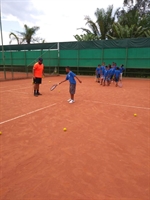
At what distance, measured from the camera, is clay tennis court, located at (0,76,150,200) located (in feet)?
8.16

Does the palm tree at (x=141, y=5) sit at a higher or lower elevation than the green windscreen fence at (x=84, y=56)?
higher

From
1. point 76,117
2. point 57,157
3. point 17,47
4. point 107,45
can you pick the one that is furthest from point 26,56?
point 57,157

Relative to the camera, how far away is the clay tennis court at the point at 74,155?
2.49 m

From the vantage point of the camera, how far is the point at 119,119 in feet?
17.9

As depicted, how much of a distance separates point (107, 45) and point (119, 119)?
1447cm

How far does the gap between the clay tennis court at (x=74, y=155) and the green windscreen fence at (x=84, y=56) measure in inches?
451

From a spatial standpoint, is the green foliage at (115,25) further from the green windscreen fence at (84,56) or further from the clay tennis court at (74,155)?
the clay tennis court at (74,155)

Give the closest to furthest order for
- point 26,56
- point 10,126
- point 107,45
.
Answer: point 10,126 < point 107,45 < point 26,56

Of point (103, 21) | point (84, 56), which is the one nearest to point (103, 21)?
point (103, 21)

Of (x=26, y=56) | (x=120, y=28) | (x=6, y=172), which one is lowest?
(x=6, y=172)

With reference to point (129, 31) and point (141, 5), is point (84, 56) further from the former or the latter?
point (141, 5)

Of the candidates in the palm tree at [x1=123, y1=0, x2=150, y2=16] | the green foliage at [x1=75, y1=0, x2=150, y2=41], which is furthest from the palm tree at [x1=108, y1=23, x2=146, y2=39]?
the palm tree at [x1=123, y1=0, x2=150, y2=16]

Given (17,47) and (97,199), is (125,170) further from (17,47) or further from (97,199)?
(17,47)

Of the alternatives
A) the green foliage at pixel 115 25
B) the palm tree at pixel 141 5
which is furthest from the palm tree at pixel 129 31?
the palm tree at pixel 141 5
